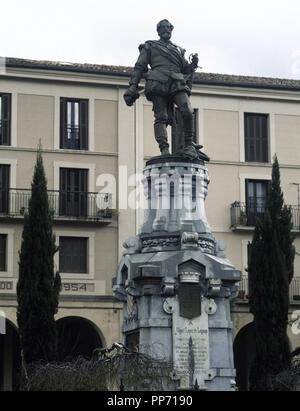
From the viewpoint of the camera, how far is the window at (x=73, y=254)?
41844 millimetres

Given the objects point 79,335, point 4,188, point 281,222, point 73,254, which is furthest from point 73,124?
point 281,222

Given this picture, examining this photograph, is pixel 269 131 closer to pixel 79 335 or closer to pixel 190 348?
pixel 79 335

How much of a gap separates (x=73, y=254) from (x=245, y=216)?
6771mm

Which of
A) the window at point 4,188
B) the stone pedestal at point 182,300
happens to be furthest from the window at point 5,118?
the stone pedestal at point 182,300

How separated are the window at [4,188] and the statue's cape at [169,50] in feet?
70.2

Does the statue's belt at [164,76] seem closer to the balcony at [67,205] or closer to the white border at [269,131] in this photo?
the balcony at [67,205]

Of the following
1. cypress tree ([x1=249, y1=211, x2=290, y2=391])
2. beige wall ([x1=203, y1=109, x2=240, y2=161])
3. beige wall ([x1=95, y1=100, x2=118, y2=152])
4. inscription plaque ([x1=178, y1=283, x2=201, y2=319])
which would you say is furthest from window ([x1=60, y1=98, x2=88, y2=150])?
inscription plaque ([x1=178, y1=283, x2=201, y2=319])

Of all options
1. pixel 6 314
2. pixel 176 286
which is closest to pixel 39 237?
pixel 6 314

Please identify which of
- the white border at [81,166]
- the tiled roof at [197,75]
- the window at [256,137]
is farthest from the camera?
the window at [256,137]

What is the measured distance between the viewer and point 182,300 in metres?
19.2

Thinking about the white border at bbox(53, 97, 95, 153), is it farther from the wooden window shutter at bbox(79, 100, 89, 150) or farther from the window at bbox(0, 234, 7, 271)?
the window at bbox(0, 234, 7, 271)

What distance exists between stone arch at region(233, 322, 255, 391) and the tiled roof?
31.0 ft
